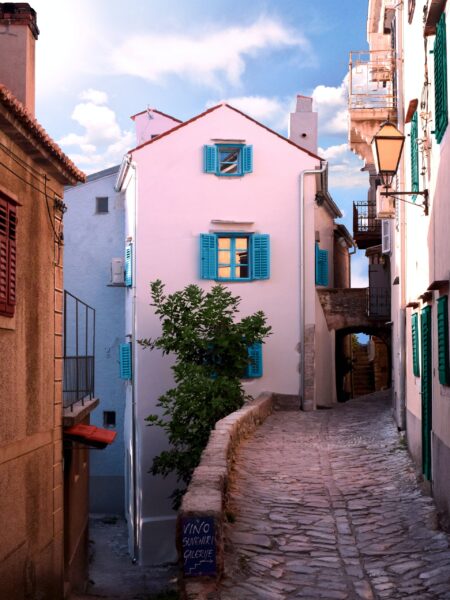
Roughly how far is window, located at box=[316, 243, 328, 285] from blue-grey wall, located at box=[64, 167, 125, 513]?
631 cm

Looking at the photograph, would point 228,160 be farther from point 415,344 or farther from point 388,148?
point 388,148

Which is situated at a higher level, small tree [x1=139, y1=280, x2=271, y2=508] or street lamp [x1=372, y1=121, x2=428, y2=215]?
street lamp [x1=372, y1=121, x2=428, y2=215]

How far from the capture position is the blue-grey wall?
85.0ft

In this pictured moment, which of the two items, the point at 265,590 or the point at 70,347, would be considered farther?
the point at 70,347

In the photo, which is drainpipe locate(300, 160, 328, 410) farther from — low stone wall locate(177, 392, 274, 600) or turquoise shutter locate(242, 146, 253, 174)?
low stone wall locate(177, 392, 274, 600)

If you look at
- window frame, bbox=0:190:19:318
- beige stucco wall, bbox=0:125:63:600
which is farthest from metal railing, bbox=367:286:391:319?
window frame, bbox=0:190:19:318

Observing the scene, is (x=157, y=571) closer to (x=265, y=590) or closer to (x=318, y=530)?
(x=318, y=530)

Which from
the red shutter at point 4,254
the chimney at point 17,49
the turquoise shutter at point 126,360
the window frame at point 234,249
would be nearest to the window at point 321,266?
the window frame at point 234,249

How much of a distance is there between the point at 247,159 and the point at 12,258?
13.0 metres

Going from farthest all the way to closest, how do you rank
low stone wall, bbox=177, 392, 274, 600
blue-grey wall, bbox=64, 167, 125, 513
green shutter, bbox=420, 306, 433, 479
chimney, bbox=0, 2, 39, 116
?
blue-grey wall, bbox=64, 167, 125, 513, chimney, bbox=0, 2, 39, 116, green shutter, bbox=420, 306, 433, 479, low stone wall, bbox=177, 392, 274, 600

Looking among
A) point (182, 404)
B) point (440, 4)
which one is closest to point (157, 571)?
point (182, 404)

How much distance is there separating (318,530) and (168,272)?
44.6 ft

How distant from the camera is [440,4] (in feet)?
29.7

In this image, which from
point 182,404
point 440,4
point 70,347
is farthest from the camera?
point 70,347
